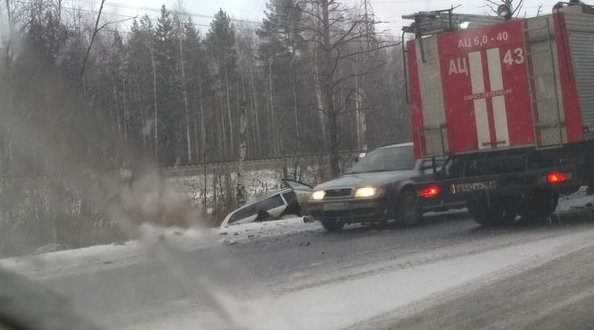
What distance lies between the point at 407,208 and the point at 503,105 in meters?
2.62

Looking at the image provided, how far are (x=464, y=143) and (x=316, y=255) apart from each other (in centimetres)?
337

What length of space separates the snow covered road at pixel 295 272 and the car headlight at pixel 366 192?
0.67m

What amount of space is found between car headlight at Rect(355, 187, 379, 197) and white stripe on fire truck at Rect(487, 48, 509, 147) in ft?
7.30

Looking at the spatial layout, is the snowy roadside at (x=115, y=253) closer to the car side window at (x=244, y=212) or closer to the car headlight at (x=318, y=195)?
the car headlight at (x=318, y=195)

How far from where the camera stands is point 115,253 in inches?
414

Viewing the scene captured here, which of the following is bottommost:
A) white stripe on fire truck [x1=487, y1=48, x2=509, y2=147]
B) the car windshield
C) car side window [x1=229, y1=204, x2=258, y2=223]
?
car side window [x1=229, y1=204, x2=258, y2=223]

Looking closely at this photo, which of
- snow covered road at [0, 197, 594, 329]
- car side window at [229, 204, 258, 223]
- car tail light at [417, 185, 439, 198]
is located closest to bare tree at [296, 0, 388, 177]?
car side window at [229, 204, 258, 223]

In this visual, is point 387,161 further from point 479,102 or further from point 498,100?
point 498,100

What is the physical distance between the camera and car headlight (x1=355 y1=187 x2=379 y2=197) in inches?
469

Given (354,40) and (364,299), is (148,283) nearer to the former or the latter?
(364,299)

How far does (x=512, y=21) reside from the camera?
10688 millimetres

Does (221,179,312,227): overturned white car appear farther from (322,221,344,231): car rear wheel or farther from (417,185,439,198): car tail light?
(417,185,439,198): car tail light

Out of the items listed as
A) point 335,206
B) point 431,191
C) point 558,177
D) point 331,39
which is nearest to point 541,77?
point 558,177

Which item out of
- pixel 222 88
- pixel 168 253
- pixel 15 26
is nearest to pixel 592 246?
pixel 168 253
